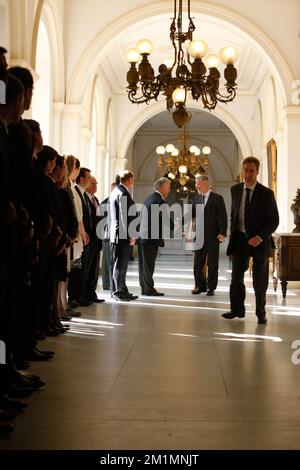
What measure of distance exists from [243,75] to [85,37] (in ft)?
21.0

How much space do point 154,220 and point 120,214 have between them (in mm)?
1014

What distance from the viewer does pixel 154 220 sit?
30.7 ft

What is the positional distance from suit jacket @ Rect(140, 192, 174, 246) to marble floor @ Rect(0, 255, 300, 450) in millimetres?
2573

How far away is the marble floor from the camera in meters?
2.73

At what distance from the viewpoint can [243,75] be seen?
17234 millimetres

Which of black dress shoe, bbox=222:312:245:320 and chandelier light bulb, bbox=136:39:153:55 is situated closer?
black dress shoe, bbox=222:312:245:320

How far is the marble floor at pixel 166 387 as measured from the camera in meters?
2.73

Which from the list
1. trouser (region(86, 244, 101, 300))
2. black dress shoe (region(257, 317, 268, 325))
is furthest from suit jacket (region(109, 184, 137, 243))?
black dress shoe (region(257, 317, 268, 325))

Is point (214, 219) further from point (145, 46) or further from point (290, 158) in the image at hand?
point (290, 158)

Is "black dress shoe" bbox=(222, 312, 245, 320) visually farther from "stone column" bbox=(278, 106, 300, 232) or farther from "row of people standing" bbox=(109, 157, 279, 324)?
"stone column" bbox=(278, 106, 300, 232)

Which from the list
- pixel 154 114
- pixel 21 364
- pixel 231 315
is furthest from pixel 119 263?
pixel 154 114

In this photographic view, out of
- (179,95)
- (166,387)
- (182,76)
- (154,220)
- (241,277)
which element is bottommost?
(166,387)

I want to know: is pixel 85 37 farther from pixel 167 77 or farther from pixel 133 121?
pixel 133 121
